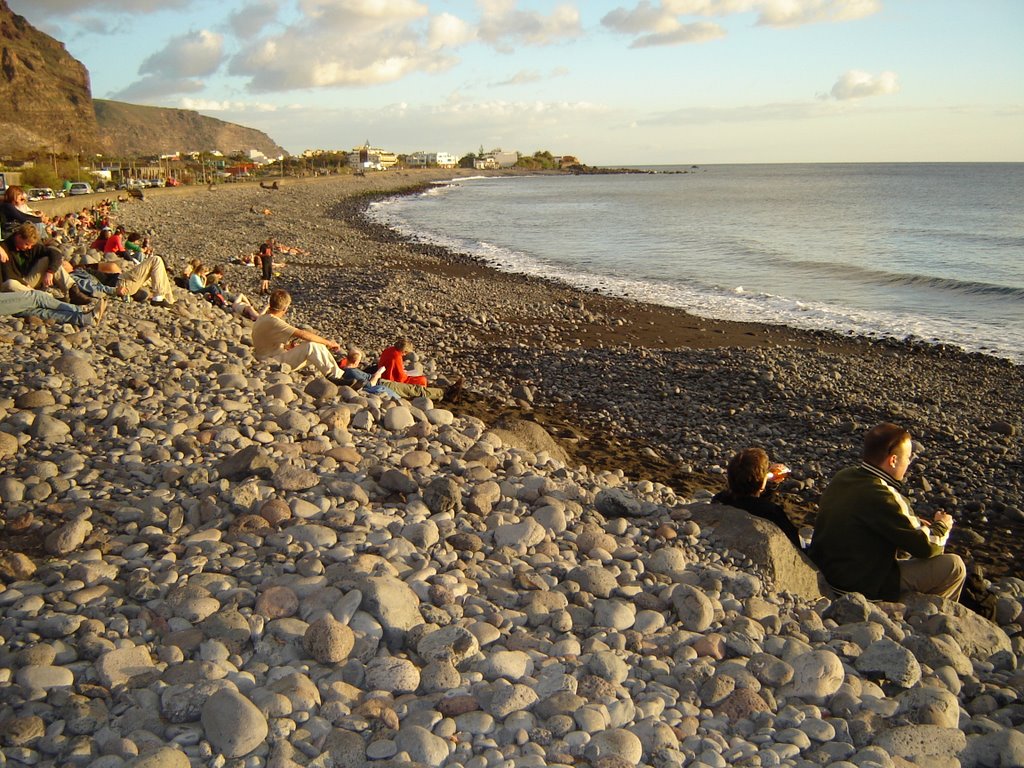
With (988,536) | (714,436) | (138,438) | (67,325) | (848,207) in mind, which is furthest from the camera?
(848,207)

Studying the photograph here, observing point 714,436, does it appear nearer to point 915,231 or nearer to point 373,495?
point 373,495

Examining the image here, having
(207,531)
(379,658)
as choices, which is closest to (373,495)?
(207,531)

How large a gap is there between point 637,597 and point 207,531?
2.50 m

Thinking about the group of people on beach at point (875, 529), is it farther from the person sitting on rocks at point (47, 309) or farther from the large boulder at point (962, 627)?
the person sitting on rocks at point (47, 309)

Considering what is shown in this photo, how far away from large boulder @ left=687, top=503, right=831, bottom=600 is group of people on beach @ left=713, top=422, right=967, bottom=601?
0.52 ft

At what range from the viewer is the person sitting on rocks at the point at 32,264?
959 centimetres

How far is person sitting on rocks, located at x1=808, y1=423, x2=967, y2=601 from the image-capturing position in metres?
4.98

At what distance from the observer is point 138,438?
591 cm

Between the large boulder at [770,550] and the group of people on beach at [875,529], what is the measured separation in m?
0.16

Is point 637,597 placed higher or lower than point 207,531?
lower

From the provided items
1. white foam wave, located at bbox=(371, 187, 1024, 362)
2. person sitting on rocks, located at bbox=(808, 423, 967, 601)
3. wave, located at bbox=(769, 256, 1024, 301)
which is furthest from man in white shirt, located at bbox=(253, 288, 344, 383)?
wave, located at bbox=(769, 256, 1024, 301)

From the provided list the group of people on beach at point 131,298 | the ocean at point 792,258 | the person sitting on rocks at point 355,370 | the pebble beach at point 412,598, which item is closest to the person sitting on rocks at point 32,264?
the group of people on beach at point 131,298

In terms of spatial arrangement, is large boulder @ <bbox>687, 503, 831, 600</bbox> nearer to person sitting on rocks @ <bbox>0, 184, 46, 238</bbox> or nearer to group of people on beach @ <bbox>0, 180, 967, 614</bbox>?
group of people on beach @ <bbox>0, 180, 967, 614</bbox>

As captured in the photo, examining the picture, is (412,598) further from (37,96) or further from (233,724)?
(37,96)
